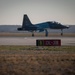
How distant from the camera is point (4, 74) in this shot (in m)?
23.0

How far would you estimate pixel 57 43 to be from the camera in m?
52.4

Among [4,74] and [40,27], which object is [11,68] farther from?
[40,27]

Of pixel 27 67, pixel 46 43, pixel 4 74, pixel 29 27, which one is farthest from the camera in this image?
pixel 29 27

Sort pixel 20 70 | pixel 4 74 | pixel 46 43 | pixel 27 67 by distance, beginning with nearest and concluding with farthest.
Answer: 1. pixel 4 74
2. pixel 20 70
3. pixel 27 67
4. pixel 46 43

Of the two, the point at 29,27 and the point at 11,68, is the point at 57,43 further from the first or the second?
the point at 29,27

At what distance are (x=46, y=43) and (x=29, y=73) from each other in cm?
2774

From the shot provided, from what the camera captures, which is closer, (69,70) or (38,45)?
(69,70)

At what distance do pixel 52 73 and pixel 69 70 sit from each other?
1870 mm

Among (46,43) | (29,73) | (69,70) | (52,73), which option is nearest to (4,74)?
(29,73)

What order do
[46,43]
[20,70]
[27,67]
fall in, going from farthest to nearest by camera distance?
[46,43] < [27,67] < [20,70]

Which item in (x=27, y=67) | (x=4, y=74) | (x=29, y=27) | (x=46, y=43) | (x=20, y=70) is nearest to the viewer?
(x=4, y=74)

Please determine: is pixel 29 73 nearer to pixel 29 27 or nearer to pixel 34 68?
pixel 34 68

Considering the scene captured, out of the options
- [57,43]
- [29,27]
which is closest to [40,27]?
[29,27]

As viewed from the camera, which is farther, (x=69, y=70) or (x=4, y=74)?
(x=69, y=70)
